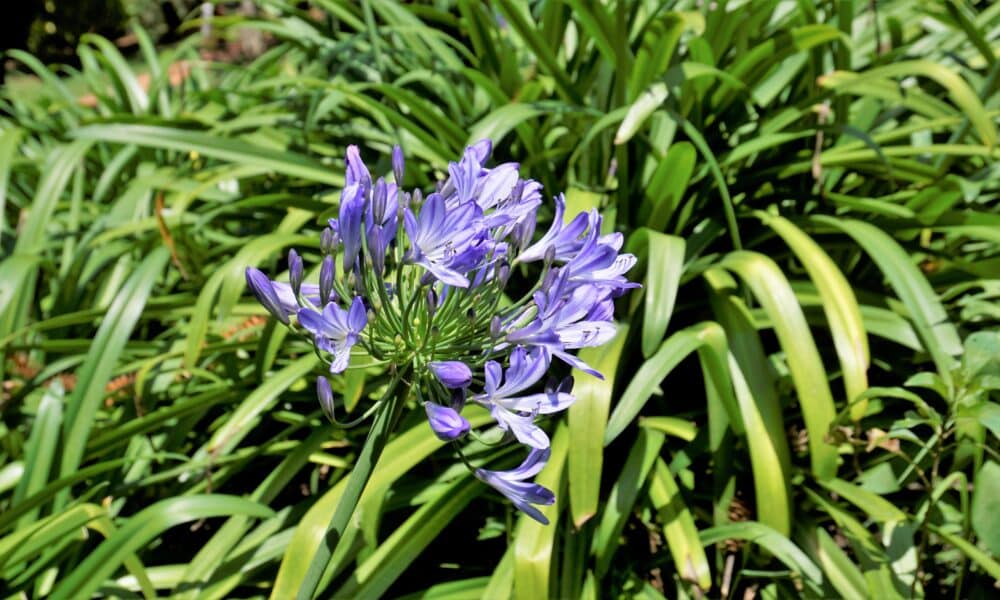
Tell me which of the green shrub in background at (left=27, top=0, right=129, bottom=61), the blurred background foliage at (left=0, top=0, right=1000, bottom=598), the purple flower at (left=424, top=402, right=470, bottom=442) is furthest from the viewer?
the green shrub in background at (left=27, top=0, right=129, bottom=61)

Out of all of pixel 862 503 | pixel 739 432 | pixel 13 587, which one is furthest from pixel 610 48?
pixel 13 587

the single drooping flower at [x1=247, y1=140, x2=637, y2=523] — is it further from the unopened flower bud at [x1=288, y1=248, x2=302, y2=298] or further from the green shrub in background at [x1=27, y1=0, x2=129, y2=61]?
the green shrub in background at [x1=27, y1=0, x2=129, y2=61]

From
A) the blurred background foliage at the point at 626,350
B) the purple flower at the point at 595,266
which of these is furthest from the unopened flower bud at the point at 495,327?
the blurred background foliage at the point at 626,350

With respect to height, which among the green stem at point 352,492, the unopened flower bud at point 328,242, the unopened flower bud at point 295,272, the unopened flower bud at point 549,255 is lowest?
the green stem at point 352,492

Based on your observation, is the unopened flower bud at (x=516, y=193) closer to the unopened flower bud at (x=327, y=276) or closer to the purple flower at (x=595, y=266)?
the purple flower at (x=595, y=266)

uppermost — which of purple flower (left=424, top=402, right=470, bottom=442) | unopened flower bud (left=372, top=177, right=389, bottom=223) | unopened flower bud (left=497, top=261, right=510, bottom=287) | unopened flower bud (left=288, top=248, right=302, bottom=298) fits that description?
unopened flower bud (left=372, top=177, right=389, bottom=223)

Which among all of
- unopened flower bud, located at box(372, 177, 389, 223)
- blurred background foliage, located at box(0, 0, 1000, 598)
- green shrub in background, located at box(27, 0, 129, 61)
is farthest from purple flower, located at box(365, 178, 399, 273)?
green shrub in background, located at box(27, 0, 129, 61)
